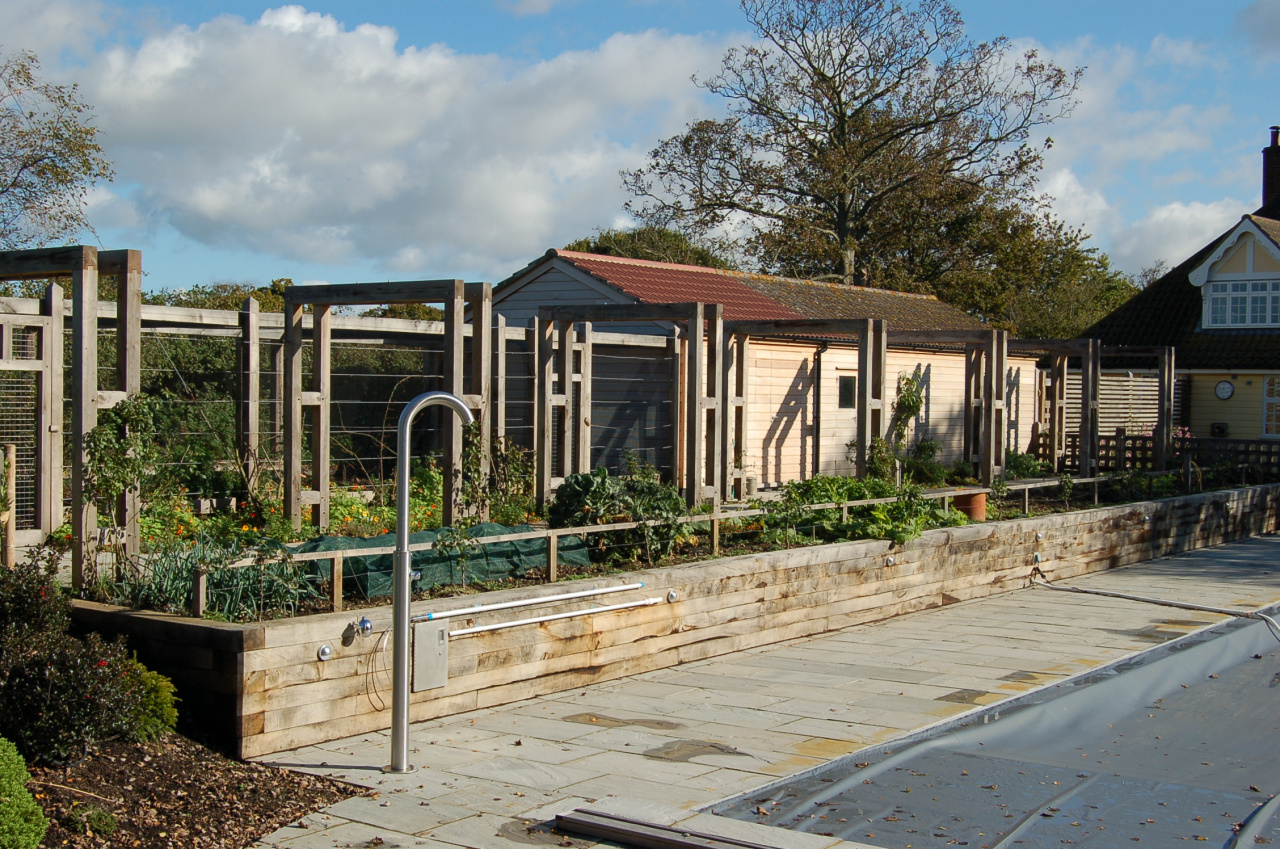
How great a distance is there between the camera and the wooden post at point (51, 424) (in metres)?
8.75

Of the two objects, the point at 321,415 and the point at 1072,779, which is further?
the point at 321,415

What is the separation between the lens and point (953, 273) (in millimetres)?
33688

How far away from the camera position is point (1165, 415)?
68.2 ft

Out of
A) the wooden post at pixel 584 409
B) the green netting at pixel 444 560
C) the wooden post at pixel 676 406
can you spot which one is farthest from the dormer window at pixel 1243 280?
the green netting at pixel 444 560

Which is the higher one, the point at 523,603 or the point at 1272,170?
the point at 1272,170

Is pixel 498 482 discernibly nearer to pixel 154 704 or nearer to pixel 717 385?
pixel 717 385

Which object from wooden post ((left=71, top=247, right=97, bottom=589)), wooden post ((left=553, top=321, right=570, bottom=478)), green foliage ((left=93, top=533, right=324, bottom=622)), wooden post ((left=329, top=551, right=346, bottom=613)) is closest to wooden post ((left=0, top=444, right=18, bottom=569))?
wooden post ((left=71, top=247, right=97, bottom=589))

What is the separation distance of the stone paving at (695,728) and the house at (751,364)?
504 centimetres

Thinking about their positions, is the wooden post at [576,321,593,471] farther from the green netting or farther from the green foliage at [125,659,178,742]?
the green foliage at [125,659,178,742]

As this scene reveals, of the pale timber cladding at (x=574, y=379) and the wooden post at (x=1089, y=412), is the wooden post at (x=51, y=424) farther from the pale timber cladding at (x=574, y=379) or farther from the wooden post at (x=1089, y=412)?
the wooden post at (x=1089, y=412)

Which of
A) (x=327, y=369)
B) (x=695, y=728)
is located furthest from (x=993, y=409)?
(x=695, y=728)

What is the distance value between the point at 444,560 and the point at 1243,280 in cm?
2629

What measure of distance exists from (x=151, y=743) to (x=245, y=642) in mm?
640

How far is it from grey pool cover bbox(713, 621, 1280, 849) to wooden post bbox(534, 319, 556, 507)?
5015mm
